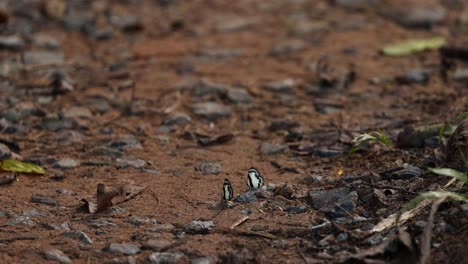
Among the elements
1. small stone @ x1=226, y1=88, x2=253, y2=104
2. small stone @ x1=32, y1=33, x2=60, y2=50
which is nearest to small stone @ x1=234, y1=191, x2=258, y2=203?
small stone @ x1=226, y1=88, x2=253, y2=104

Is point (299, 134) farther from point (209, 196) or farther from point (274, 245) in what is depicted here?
point (274, 245)

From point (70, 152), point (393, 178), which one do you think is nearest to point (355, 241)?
point (393, 178)

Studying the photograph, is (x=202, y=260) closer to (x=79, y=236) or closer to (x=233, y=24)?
(x=79, y=236)

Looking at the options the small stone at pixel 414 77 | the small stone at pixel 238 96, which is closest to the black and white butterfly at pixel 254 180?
the small stone at pixel 238 96

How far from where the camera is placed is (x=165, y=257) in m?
3.33

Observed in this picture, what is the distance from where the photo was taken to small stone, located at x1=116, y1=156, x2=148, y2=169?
14.8 ft

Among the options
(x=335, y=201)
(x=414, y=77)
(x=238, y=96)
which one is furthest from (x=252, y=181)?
(x=414, y=77)

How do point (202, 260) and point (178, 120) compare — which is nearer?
point (202, 260)

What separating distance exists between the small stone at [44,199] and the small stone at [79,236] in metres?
0.42

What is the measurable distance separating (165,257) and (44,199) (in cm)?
92

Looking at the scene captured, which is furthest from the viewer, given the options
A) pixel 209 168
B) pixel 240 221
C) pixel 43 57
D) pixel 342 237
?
pixel 43 57

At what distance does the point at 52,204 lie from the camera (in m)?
3.93

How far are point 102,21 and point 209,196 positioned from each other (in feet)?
12.2

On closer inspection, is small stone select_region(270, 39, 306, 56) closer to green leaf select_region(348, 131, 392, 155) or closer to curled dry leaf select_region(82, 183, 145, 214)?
green leaf select_region(348, 131, 392, 155)
